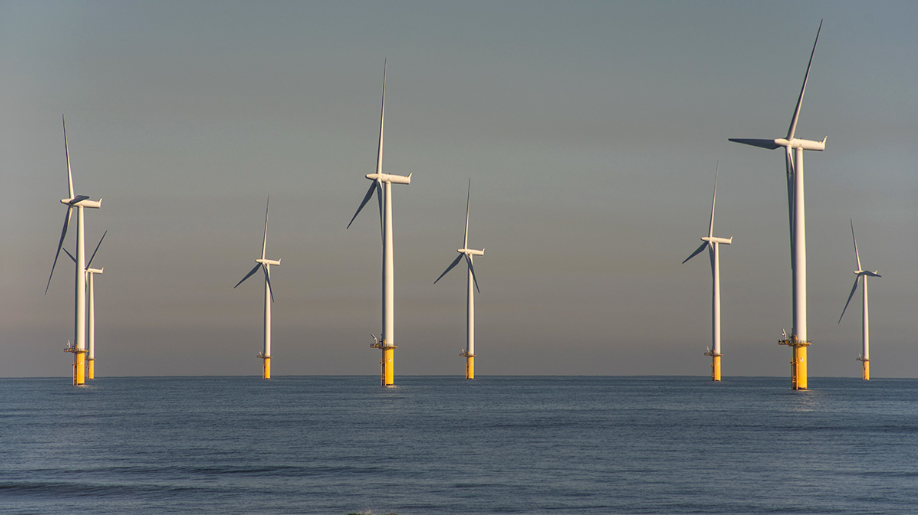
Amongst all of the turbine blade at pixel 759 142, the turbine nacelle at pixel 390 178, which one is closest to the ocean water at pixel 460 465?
the turbine blade at pixel 759 142

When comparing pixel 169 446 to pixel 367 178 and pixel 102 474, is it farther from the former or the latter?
pixel 367 178

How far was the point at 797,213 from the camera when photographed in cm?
12519

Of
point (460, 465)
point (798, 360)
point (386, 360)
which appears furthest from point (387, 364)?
point (460, 465)

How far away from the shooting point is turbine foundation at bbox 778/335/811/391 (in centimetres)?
12975

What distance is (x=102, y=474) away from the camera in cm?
5275

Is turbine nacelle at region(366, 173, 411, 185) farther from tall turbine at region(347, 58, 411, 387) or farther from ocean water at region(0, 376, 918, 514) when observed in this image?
ocean water at region(0, 376, 918, 514)

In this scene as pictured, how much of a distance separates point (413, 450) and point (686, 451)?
1933cm

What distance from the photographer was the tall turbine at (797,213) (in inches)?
4906

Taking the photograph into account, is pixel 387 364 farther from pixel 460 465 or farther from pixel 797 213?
pixel 460 465

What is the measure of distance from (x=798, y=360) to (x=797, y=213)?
2423 centimetres

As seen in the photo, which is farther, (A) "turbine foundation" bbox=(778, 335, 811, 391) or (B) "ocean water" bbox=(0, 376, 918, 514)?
(A) "turbine foundation" bbox=(778, 335, 811, 391)

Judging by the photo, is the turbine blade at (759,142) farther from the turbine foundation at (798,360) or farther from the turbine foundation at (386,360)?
the turbine foundation at (386,360)

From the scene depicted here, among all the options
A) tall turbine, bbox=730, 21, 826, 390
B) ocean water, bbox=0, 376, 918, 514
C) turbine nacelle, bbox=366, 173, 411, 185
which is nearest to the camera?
ocean water, bbox=0, 376, 918, 514

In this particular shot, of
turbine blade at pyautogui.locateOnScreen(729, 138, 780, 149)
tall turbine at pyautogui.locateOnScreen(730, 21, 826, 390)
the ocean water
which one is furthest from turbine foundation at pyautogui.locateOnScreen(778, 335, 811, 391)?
the ocean water
